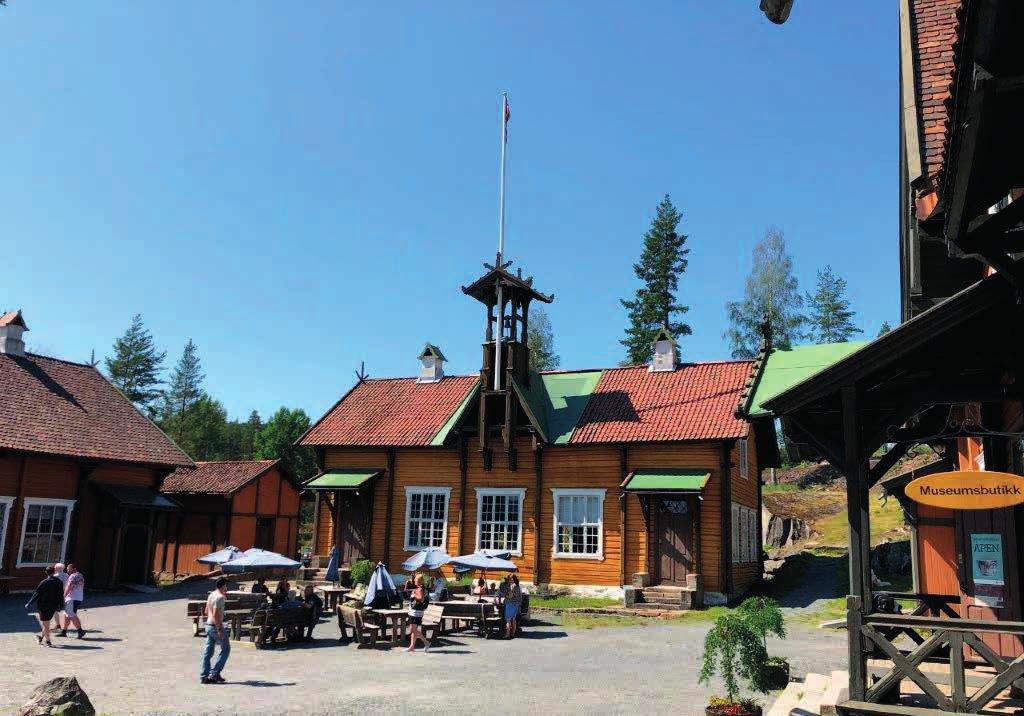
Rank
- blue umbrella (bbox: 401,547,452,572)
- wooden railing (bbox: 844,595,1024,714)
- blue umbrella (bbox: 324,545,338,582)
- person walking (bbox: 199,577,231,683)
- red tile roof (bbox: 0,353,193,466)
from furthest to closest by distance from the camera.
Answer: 1. blue umbrella (bbox: 324,545,338,582)
2. red tile roof (bbox: 0,353,193,466)
3. blue umbrella (bbox: 401,547,452,572)
4. person walking (bbox: 199,577,231,683)
5. wooden railing (bbox: 844,595,1024,714)

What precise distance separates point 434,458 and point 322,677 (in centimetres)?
1547

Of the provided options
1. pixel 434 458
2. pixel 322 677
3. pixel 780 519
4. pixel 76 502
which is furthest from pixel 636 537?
pixel 76 502

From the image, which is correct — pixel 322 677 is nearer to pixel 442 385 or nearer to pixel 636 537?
pixel 636 537

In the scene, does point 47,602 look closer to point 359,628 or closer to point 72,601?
point 72,601

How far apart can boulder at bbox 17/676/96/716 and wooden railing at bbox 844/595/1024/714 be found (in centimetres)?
850

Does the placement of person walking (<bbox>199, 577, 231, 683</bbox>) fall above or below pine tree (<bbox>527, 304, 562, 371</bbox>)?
below

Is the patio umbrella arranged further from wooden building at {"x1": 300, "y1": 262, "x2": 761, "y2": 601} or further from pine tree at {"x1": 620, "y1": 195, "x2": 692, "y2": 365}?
pine tree at {"x1": 620, "y1": 195, "x2": 692, "y2": 365}

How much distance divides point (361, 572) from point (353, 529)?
10.3ft

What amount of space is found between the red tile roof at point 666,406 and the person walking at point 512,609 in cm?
795

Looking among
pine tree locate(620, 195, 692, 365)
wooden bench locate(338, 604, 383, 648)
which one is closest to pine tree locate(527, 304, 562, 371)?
pine tree locate(620, 195, 692, 365)

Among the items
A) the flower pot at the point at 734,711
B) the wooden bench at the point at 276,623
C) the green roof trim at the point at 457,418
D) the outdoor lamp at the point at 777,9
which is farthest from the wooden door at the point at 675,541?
the outdoor lamp at the point at 777,9

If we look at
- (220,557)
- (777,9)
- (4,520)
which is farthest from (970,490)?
(4,520)

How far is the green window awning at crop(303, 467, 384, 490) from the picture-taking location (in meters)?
28.2

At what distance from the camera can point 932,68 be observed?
398 inches
